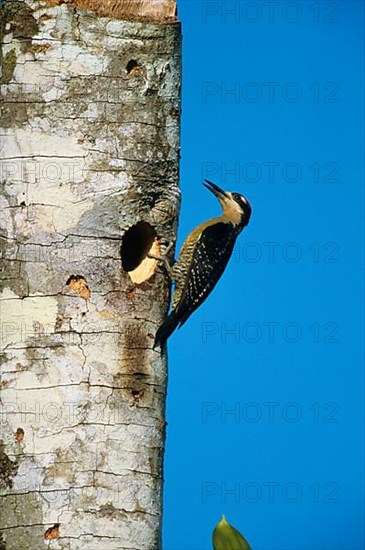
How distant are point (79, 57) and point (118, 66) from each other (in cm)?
19

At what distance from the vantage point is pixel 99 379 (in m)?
4.89

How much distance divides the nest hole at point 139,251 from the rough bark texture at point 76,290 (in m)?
0.10

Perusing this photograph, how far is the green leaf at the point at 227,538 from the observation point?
3.75 m

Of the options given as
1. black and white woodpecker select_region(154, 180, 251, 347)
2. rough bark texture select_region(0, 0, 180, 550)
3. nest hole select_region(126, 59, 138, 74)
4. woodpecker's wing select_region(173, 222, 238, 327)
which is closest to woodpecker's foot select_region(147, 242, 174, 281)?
black and white woodpecker select_region(154, 180, 251, 347)

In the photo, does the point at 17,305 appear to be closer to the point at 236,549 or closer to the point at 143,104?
the point at 143,104

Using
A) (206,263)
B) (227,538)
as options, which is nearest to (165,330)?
(206,263)

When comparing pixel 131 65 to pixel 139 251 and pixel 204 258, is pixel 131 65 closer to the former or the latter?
pixel 139 251

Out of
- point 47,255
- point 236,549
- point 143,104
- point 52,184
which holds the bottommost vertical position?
point 236,549

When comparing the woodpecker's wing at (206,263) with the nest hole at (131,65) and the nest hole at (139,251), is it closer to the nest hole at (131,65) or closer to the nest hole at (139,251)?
the nest hole at (139,251)

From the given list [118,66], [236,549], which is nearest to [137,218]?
[118,66]

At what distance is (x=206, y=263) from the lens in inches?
256

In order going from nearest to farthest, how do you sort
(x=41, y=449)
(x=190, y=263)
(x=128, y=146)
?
(x=41, y=449) → (x=128, y=146) → (x=190, y=263)

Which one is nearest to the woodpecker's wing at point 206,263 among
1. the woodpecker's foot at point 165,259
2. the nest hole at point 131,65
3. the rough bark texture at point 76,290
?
the woodpecker's foot at point 165,259

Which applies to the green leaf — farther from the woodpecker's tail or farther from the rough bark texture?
the woodpecker's tail
